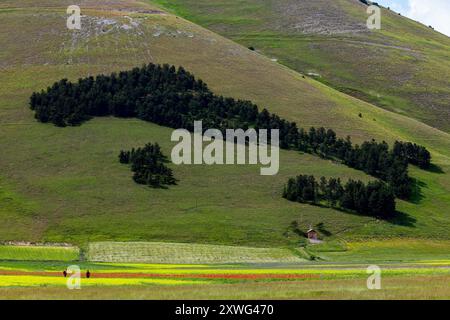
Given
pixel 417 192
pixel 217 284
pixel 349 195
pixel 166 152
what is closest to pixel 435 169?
pixel 417 192

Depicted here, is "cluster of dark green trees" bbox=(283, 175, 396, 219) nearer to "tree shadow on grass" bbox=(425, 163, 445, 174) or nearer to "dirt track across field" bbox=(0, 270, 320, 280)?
"tree shadow on grass" bbox=(425, 163, 445, 174)

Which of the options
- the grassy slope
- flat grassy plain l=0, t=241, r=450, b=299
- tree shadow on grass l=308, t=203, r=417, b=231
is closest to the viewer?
flat grassy plain l=0, t=241, r=450, b=299

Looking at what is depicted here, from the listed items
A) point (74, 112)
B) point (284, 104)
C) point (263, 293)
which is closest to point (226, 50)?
point (284, 104)

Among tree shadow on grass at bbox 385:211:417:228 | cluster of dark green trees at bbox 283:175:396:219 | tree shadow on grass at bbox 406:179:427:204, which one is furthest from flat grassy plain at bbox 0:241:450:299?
tree shadow on grass at bbox 406:179:427:204

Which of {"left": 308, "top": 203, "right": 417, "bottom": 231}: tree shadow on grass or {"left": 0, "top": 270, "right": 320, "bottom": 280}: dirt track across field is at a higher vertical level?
{"left": 0, "top": 270, "right": 320, "bottom": 280}: dirt track across field

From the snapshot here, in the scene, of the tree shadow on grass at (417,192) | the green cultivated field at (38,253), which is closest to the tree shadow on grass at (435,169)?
the tree shadow on grass at (417,192)
